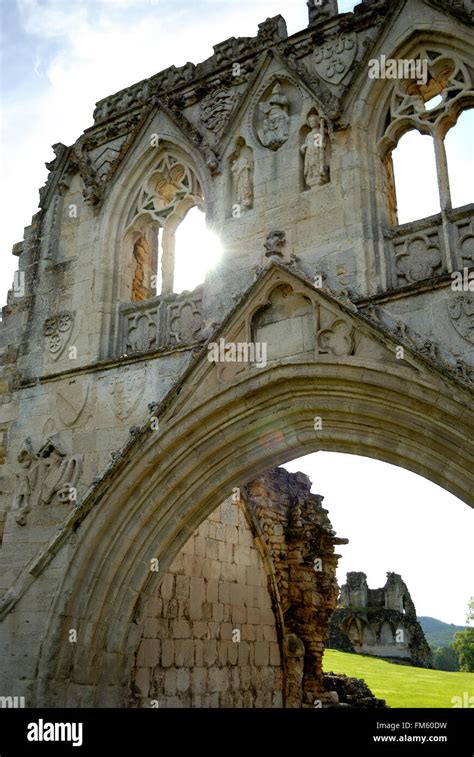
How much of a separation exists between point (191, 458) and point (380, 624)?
92.7ft

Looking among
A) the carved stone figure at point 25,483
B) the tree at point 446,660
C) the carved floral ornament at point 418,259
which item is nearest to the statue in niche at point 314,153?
the carved floral ornament at point 418,259

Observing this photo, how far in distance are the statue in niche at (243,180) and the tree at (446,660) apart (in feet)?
191

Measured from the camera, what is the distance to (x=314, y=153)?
7449 millimetres

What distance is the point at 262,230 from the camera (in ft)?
24.6

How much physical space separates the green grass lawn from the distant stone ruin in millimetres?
2958

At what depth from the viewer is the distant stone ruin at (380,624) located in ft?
104

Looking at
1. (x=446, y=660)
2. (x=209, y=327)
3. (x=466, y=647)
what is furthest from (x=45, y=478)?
(x=446, y=660)

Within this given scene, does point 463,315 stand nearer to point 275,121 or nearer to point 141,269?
point 275,121

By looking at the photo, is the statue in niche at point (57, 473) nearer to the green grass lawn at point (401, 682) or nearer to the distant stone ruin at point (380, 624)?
the green grass lawn at point (401, 682)

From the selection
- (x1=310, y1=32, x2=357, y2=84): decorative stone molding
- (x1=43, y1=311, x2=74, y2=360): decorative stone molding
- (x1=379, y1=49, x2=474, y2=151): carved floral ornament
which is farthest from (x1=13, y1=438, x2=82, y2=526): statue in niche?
(x1=310, y1=32, x2=357, y2=84): decorative stone molding

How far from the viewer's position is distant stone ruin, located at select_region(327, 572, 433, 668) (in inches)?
1247

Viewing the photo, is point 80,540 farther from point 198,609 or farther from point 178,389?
point 198,609

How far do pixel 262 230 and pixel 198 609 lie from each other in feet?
16.2

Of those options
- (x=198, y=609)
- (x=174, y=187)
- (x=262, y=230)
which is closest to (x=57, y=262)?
(x=174, y=187)
